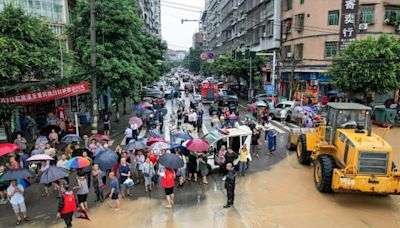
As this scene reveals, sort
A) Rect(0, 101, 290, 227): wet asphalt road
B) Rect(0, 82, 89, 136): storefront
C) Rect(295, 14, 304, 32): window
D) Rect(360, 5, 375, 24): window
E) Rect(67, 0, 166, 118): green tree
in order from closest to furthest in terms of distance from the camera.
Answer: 1. Rect(0, 101, 290, 227): wet asphalt road
2. Rect(0, 82, 89, 136): storefront
3. Rect(67, 0, 166, 118): green tree
4. Rect(360, 5, 375, 24): window
5. Rect(295, 14, 304, 32): window

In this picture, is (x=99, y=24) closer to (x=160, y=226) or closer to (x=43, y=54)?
(x=43, y=54)

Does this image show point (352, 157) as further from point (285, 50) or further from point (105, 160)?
point (285, 50)

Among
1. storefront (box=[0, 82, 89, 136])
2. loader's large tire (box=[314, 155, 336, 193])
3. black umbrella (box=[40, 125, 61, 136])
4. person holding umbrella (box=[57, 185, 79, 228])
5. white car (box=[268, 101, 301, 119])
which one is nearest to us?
person holding umbrella (box=[57, 185, 79, 228])

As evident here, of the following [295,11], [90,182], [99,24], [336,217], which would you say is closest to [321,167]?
[336,217]

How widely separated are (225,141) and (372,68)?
15524 mm

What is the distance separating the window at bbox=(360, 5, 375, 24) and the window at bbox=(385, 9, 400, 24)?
1.24 m

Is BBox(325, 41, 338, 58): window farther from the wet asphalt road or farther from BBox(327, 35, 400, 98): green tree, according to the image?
the wet asphalt road

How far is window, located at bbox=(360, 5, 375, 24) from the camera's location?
28.6 meters

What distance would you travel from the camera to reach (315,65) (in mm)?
32438

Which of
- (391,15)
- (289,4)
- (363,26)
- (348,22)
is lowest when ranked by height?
(363,26)

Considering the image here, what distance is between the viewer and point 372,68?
2231 cm

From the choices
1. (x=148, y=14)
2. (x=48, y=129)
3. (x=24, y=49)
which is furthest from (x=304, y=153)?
(x=148, y=14)

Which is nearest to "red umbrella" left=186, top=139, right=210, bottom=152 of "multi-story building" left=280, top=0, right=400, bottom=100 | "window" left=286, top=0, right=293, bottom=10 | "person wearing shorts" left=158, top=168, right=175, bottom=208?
"person wearing shorts" left=158, top=168, right=175, bottom=208

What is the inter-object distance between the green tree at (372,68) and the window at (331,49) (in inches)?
273
